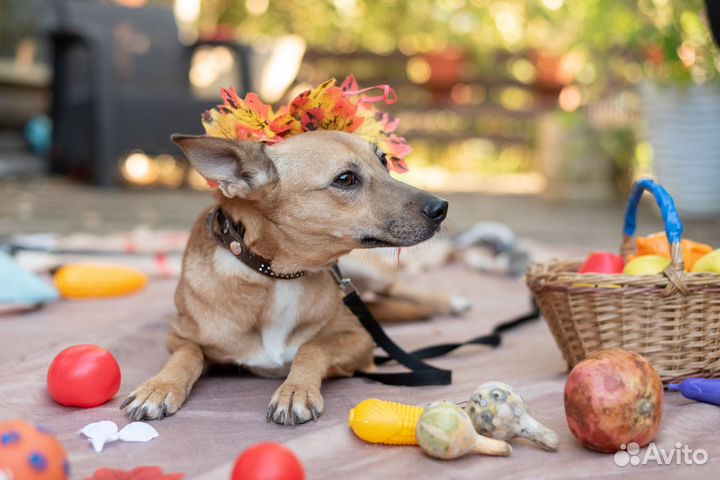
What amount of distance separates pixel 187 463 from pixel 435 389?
0.93 meters

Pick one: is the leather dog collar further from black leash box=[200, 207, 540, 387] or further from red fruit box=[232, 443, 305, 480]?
red fruit box=[232, 443, 305, 480]

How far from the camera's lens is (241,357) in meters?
2.53

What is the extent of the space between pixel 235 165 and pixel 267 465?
110 cm

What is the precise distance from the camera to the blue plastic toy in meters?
2.28

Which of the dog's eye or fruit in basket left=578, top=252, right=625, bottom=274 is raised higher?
the dog's eye

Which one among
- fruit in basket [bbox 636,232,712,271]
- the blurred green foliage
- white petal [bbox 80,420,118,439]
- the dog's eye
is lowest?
white petal [bbox 80,420,118,439]

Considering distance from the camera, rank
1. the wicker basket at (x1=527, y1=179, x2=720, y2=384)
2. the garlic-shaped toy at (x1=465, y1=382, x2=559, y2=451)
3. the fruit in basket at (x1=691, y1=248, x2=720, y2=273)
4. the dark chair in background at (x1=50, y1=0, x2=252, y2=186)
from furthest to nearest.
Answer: the dark chair in background at (x1=50, y1=0, x2=252, y2=186)
the fruit in basket at (x1=691, y1=248, x2=720, y2=273)
the wicker basket at (x1=527, y1=179, x2=720, y2=384)
the garlic-shaped toy at (x1=465, y1=382, x2=559, y2=451)

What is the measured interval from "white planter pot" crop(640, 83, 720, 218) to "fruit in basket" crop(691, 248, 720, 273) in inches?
184

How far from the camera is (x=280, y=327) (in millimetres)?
2510

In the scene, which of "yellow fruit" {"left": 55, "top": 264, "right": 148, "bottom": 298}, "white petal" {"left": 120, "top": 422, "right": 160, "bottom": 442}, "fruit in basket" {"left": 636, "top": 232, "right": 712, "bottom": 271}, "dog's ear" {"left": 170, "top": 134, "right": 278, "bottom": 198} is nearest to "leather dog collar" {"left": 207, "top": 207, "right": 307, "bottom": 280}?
"dog's ear" {"left": 170, "top": 134, "right": 278, "bottom": 198}

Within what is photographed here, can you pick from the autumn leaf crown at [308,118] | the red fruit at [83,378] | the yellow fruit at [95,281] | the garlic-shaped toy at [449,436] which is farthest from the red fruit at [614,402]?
the yellow fruit at [95,281]

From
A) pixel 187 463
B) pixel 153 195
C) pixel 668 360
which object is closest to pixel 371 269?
pixel 668 360

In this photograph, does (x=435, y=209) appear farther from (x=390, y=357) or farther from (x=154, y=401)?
(x=154, y=401)

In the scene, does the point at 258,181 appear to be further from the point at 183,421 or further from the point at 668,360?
the point at 668,360
